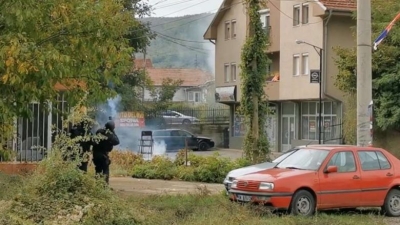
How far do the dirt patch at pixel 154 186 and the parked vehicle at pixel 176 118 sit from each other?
3569cm

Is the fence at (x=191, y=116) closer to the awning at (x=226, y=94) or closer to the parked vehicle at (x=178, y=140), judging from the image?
the awning at (x=226, y=94)

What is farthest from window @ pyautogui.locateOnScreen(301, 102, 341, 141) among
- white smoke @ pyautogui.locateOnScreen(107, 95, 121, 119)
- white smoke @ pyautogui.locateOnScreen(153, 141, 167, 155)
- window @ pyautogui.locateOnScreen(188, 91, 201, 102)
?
window @ pyautogui.locateOnScreen(188, 91, 201, 102)

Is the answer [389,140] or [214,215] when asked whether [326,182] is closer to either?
[214,215]

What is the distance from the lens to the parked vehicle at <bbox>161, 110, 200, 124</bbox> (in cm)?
5972

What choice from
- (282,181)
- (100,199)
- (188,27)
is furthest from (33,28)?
(188,27)

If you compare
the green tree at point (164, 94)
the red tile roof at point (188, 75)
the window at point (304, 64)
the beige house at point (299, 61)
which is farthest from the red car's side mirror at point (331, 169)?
the red tile roof at point (188, 75)

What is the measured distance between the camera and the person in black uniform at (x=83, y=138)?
11.2 meters

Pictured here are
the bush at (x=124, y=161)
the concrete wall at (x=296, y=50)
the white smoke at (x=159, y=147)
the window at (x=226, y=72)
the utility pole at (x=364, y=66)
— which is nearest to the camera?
A: the utility pole at (x=364, y=66)

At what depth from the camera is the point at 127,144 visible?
42281mm

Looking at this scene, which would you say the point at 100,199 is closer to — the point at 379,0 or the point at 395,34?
the point at 395,34

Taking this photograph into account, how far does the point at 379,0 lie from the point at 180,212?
25.2 m

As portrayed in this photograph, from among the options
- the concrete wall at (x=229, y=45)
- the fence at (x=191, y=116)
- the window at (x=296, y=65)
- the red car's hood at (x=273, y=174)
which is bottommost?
the red car's hood at (x=273, y=174)

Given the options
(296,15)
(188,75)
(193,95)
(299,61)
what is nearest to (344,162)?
(299,61)

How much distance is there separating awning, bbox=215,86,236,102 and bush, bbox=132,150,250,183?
25.2m
